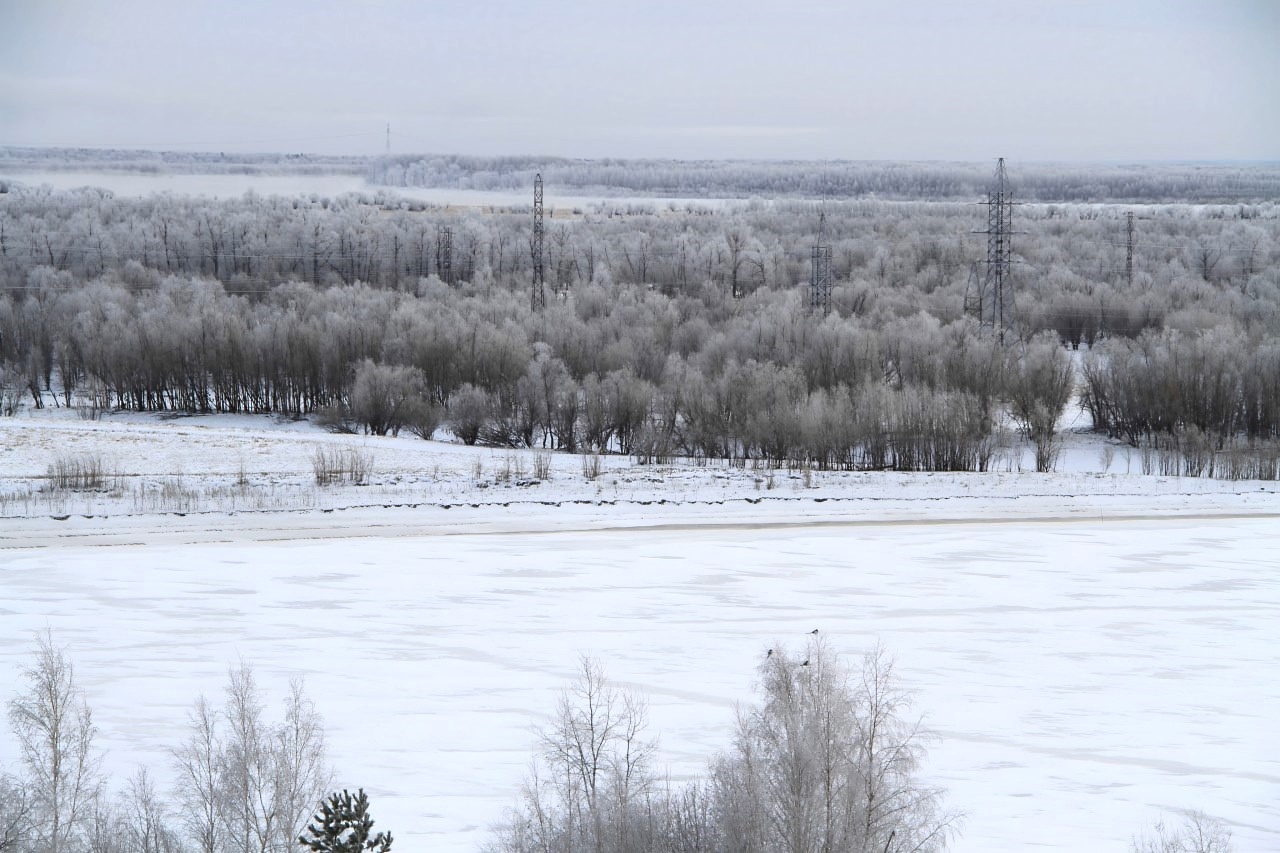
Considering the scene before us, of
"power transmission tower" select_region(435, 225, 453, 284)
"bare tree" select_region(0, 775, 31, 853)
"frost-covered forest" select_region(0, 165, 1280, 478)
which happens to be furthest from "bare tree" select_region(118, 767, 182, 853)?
"power transmission tower" select_region(435, 225, 453, 284)

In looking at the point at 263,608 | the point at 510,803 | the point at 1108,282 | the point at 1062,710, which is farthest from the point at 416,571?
the point at 1108,282

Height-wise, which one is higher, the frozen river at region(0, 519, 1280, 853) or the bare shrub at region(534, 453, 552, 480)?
the bare shrub at region(534, 453, 552, 480)

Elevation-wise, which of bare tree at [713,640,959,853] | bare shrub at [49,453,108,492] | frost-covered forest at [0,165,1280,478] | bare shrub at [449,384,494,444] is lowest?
bare tree at [713,640,959,853]

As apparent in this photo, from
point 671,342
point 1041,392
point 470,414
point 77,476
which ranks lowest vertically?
point 77,476

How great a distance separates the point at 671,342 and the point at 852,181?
11141cm

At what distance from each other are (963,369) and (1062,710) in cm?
2644

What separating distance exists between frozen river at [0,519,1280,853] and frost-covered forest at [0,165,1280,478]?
10.4m

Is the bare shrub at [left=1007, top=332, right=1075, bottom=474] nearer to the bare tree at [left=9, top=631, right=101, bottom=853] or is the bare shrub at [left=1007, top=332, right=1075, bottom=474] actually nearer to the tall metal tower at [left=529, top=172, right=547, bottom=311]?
the tall metal tower at [left=529, top=172, right=547, bottom=311]

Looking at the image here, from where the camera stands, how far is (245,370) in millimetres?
45469

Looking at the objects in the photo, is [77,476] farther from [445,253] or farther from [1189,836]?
[445,253]

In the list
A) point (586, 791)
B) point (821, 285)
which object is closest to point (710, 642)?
point (586, 791)

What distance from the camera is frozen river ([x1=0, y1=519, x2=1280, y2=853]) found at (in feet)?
45.0

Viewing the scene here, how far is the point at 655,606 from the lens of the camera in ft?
66.3

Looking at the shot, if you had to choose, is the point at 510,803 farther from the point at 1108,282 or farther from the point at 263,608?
the point at 1108,282
